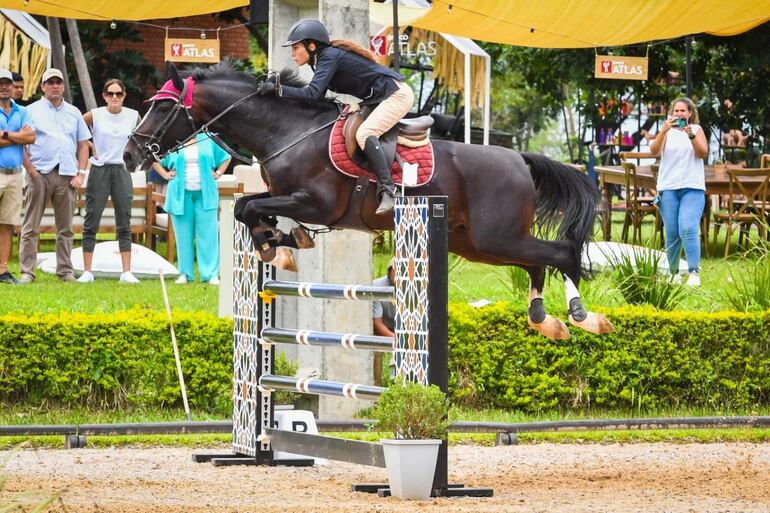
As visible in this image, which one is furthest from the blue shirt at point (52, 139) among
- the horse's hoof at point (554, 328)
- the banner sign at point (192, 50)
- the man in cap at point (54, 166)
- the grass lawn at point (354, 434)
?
the horse's hoof at point (554, 328)

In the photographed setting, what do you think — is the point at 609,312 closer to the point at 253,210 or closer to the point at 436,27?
the point at 253,210

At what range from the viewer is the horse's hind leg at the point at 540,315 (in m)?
8.56

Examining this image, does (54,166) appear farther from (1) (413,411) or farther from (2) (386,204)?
(1) (413,411)

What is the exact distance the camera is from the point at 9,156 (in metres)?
13.2

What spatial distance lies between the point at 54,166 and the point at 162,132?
586 centimetres

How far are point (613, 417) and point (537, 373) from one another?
0.62 metres

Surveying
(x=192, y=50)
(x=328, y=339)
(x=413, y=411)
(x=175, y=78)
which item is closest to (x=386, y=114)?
(x=175, y=78)

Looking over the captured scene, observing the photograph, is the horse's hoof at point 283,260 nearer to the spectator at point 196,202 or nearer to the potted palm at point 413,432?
the potted palm at point 413,432

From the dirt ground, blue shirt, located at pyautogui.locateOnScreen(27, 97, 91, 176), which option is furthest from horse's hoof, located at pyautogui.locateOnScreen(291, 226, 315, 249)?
blue shirt, located at pyautogui.locateOnScreen(27, 97, 91, 176)

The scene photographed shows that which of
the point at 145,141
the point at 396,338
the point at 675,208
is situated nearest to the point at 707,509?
the point at 396,338

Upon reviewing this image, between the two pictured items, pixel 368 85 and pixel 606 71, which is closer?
pixel 368 85

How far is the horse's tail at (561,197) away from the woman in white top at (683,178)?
4.59m

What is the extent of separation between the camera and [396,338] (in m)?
7.10

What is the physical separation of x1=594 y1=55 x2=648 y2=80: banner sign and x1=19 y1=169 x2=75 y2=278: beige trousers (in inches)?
253
